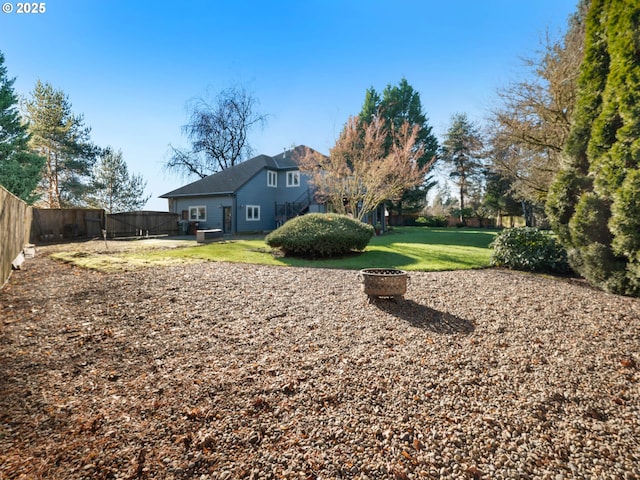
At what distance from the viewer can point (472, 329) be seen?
395cm

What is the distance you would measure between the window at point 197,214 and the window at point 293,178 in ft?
22.0

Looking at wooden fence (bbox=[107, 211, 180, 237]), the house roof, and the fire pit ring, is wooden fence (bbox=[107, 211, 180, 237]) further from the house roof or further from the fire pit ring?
the fire pit ring

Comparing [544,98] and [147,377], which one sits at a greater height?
Result: [544,98]

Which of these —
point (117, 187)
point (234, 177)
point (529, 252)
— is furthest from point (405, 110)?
point (117, 187)

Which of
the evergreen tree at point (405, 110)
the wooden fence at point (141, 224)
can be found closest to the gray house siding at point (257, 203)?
the wooden fence at point (141, 224)

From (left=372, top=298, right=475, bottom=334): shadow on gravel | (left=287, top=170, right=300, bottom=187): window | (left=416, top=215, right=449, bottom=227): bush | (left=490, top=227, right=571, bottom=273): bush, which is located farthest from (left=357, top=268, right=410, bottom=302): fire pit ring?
(left=416, top=215, right=449, bottom=227): bush

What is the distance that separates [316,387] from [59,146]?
31.2 m

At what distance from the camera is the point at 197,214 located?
74.9 feet

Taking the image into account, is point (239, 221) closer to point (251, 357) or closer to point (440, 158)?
point (251, 357)

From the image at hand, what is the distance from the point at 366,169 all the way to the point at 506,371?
13279mm

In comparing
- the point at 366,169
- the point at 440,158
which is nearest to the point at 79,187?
the point at 366,169

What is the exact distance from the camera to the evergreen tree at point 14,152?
51.8 feet

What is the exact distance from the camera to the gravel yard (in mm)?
1863

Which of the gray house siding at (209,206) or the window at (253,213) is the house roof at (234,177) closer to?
the gray house siding at (209,206)
